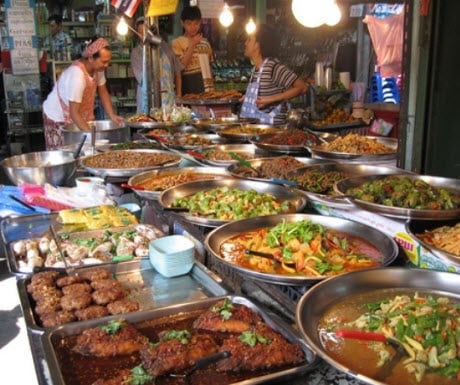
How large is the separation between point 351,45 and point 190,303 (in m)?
8.36

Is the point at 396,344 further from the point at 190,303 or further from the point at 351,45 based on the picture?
the point at 351,45

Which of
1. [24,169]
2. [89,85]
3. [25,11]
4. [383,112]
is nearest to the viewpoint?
[24,169]

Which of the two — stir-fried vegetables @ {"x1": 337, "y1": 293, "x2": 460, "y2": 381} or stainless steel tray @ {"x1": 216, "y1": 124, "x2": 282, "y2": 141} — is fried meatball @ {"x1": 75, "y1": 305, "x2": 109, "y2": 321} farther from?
stainless steel tray @ {"x1": 216, "y1": 124, "x2": 282, "y2": 141}

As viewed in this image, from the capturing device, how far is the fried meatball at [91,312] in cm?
183

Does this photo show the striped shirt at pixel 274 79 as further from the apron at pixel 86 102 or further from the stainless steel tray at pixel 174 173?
the stainless steel tray at pixel 174 173

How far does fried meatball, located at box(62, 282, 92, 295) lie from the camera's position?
1.99 m

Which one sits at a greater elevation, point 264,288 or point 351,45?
point 351,45

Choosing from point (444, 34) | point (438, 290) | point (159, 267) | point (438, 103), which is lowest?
point (159, 267)

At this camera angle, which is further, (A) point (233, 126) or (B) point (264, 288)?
(A) point (233, 126)

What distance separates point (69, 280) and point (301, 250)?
3.20ft

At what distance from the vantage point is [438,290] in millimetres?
1624

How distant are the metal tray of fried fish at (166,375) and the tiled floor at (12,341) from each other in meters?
1.11

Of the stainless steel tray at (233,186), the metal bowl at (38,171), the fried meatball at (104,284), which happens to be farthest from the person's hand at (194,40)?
the fried meatball at (104,284)

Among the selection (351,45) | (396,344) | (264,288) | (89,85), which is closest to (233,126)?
(89,85)
